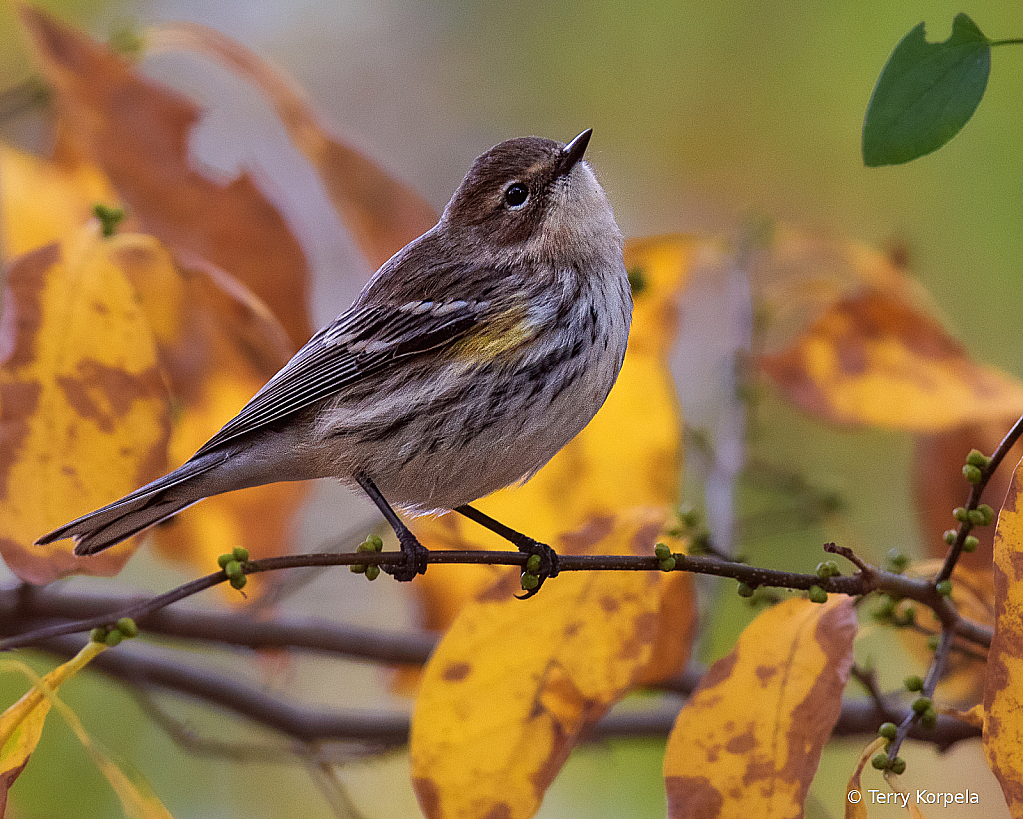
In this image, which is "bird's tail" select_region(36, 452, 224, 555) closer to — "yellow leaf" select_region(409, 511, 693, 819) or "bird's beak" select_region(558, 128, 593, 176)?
"yellow leaf" select_region(409, 511, 693, 819)

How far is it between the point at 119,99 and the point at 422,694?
109cm

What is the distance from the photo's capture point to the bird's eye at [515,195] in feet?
5.78

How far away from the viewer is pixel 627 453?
62.3 inches

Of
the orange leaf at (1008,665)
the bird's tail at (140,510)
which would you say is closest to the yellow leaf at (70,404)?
the bird's tail at (140,510)

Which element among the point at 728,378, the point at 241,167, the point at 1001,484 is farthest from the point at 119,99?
the point at 1001,484

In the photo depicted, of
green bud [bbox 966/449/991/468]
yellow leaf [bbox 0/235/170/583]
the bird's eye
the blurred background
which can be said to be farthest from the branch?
the bird's eye

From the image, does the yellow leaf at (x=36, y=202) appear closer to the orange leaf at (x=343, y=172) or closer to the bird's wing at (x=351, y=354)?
the orange leaf at (x=343, y=172)

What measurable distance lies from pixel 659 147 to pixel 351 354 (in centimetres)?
147

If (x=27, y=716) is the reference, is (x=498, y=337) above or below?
above

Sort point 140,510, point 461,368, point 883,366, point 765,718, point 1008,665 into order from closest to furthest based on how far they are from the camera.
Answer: point 1008,665 < point 765,718 < point 140,510 < point 461,368 < point 883,366

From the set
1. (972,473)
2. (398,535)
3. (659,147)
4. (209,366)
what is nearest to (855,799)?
(972,473)

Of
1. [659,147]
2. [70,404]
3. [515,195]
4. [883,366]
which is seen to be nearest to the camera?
[70,404]

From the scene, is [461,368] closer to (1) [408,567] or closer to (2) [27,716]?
(1) [408,567]

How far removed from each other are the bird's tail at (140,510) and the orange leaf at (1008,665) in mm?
1005
